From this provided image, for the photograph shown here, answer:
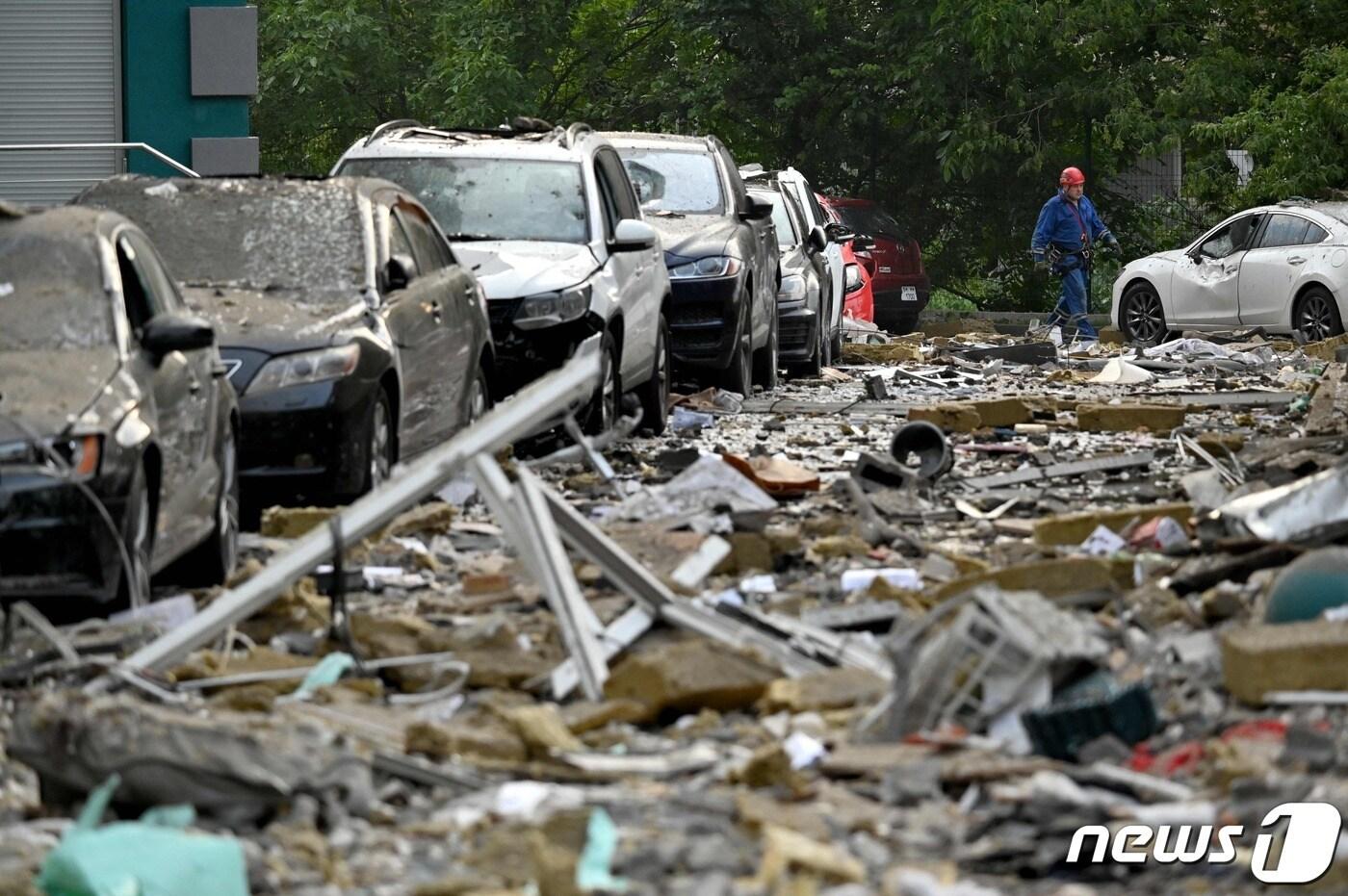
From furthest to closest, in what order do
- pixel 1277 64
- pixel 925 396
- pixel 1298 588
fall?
pixel 1277 64
pixel 925 396
pixel 1298 588

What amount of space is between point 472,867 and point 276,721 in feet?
4.21

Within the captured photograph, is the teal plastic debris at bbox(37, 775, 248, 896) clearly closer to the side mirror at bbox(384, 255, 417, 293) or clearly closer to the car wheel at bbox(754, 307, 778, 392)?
the side mirror at bbox(384, 255, 417, 293)

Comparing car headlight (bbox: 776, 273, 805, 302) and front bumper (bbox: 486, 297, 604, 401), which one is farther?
car headlight (bbox: 776, 273, 805, 302)

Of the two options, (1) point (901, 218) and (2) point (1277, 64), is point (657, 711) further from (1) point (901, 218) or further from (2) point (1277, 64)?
(1) point (901, 218)

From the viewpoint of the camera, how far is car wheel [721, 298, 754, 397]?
18.9 meters

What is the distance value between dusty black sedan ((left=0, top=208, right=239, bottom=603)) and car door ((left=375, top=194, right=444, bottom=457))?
1811mm

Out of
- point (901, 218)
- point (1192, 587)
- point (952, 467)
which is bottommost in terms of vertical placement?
point (901, 218)

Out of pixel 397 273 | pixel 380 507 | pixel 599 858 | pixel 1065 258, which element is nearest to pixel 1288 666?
pixel 599 858

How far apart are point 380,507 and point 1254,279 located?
20.1 meters

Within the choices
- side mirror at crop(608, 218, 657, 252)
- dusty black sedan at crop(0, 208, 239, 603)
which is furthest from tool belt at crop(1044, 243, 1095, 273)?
dusty black sedan at crop(0, 208, 239, 603)

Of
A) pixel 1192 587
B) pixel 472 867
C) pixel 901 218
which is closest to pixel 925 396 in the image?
pixel 1192 587

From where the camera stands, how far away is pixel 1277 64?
110 feet

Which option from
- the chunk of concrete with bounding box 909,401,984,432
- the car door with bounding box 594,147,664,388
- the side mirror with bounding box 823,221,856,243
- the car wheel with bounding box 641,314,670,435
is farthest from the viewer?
the side mirror with bounding box 823,221,856,243

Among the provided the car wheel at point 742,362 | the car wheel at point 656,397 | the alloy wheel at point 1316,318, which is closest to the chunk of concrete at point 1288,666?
the car wheel at point 656,397
